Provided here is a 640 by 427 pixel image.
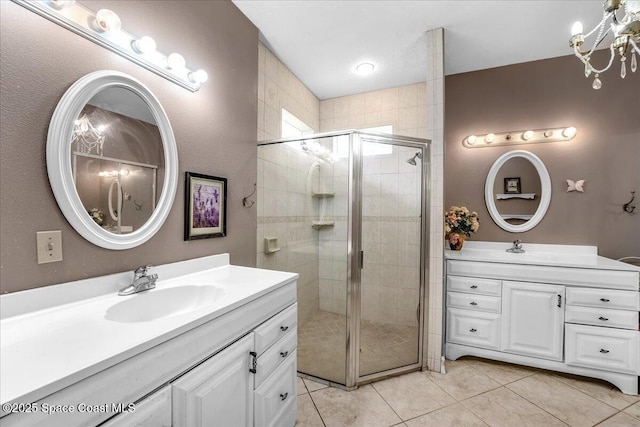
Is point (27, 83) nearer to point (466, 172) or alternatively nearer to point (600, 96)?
point (466, 172)

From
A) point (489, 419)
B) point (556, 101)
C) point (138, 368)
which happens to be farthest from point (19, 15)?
point (556, 101)

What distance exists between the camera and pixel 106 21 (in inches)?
41.6

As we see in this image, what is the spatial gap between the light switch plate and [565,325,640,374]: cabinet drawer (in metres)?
3.04

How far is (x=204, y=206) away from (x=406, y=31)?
207cm

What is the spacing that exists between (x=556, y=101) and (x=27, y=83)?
365 cm

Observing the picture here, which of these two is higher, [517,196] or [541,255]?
[517,196]

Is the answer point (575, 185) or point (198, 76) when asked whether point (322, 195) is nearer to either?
point (198, 76)

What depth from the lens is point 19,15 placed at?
887mm

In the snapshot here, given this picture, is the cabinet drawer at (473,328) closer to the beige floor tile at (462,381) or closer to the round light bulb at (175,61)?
the beige floor tile at (462,381)

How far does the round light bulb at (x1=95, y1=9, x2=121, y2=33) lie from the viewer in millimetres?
1047

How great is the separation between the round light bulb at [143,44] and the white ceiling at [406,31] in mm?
937

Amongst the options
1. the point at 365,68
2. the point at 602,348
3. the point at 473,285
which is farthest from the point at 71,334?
the point at 602,348

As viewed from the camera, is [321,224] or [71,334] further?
[321,224]

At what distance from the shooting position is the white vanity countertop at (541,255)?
6.49 feet
